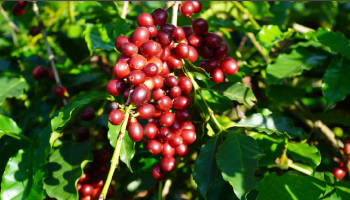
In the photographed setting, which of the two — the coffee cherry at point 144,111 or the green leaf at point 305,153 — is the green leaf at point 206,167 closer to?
the coffee cherry at point 144,111

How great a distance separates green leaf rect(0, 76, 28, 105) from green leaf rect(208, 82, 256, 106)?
37.2 inches

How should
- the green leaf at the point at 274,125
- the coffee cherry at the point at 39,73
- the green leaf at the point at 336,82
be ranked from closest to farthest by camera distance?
the green leaf at the point at 274,125, the green leaf at the point at 336,82, the coffee cherry at the point at 39,73

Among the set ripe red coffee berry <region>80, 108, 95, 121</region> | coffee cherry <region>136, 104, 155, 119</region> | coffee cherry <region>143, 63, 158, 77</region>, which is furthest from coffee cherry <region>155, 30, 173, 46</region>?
ripe red coffee berry <region>80, 108, 95, 121</region>

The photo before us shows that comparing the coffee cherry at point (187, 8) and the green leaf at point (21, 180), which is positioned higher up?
the coffee cherry at point (187, 8)

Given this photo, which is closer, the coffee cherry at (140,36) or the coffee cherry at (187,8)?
the coffee cherry at (140,36)

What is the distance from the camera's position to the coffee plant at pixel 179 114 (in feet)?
3.09

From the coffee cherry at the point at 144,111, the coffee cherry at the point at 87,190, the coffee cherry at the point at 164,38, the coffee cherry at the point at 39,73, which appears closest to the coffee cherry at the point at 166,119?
the coffee cherry at the point at 144,111

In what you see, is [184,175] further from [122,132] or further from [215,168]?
[122,132]

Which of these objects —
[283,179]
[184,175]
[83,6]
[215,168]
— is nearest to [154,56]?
[215,168]

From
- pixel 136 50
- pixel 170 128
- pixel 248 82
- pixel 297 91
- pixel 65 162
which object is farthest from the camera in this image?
pixel 248 82

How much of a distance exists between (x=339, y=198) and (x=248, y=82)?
0.75 meters

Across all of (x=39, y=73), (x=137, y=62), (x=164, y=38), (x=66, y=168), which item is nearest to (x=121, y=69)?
(x=137, y=62)

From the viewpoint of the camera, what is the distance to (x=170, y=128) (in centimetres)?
105

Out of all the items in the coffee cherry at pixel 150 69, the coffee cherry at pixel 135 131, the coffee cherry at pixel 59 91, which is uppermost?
the coffee cherry at pixel 150 69
